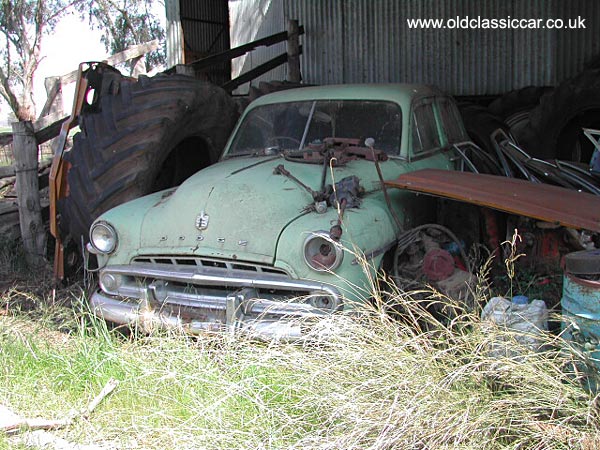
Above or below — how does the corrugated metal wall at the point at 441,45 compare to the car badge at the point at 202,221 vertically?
above

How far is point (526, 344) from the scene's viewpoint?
3170 millimetres

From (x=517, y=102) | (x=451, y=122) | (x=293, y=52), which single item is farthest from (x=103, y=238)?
(x=293, y=52)

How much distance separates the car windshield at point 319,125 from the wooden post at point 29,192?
218 centimetres

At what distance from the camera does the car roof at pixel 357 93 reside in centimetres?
532

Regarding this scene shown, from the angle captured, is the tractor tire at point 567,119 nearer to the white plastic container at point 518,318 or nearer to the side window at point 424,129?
the side window at point 424,129

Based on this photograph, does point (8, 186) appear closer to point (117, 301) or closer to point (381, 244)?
point (117, 301)

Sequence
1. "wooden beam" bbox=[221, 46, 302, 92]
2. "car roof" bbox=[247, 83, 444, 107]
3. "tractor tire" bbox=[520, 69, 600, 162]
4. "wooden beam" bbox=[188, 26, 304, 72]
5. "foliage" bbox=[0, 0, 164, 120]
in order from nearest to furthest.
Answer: "car roof" bbox=[247, 83, 444, 107]
"tractor tire" bbox=[520, 69, 600, 162]
"wooden beam" bbox=[188, 26, 304, 72]
"wooden beam" bbox=[221, 46, 302, 92]
"foliage" bbox=[0, 0, 164, 120]

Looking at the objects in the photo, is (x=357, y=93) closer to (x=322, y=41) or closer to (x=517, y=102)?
(x=517, y=102)

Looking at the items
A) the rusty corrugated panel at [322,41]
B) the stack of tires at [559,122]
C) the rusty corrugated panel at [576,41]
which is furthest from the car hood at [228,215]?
the rusty corrugated panel at [322,41]

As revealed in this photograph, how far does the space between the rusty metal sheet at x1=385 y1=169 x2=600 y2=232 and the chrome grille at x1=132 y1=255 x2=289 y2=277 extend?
3.09 feet

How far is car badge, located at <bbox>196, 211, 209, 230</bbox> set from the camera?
4234 millimetres

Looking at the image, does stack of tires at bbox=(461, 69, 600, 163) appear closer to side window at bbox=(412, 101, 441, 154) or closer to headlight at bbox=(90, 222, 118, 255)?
side window at bbox=(412, 101, 441, 154)

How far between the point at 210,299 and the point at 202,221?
0.52 metres

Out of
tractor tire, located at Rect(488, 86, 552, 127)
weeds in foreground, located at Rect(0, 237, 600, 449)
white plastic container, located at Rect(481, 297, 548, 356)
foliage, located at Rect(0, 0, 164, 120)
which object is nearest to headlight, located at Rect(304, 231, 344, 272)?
weeds in foreground, located at Rect(0, 237, 600, 449)
